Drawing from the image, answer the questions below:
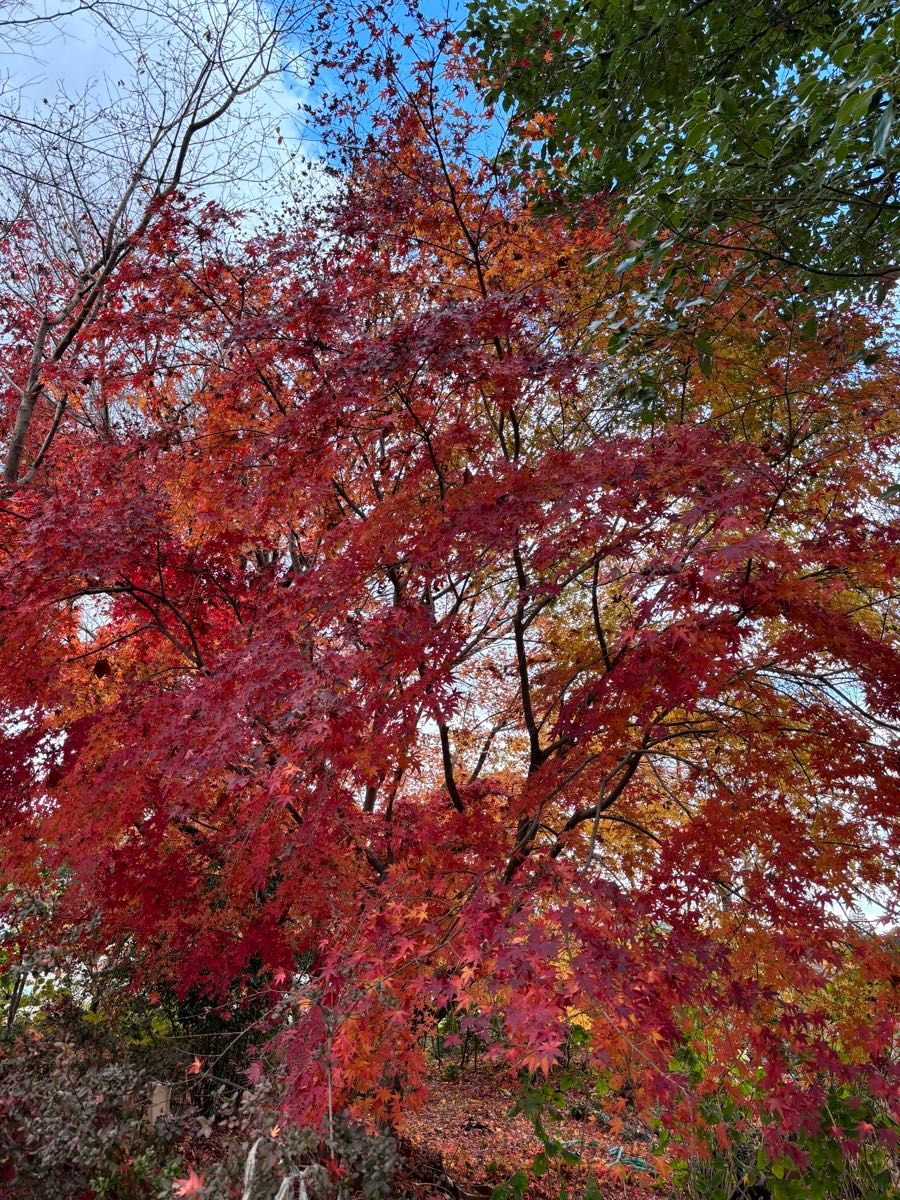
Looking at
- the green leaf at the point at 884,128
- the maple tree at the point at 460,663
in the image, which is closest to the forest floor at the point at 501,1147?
the maple tree at the point at 460,663

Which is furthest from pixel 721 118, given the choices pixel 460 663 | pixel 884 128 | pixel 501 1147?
pixel 501 1147

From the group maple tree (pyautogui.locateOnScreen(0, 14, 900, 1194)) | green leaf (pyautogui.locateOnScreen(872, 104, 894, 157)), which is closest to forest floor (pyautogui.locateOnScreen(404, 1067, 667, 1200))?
maple tree (pyautogui.locateOnScreen(0, 14, 900, 1194))

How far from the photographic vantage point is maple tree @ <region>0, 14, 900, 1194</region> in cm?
343

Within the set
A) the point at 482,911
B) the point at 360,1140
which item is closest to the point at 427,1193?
the point at 360,1140

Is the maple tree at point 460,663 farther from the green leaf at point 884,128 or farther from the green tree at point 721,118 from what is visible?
the green leaf at point 884,128

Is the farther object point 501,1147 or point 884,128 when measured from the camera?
point 501,1147

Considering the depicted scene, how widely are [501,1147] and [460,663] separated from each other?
6.12 m

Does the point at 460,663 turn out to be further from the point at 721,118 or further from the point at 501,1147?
the point at 501,1147

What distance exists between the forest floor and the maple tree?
1131mm

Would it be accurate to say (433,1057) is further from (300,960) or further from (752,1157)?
(752,1157)

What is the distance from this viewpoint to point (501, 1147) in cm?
754

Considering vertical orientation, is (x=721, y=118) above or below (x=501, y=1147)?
above

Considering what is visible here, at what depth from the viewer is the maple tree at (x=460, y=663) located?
343 cm

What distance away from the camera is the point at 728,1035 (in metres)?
4.13
